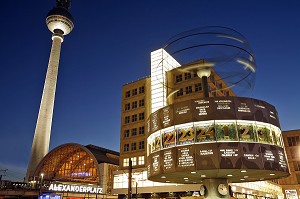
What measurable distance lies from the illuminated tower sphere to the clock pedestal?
3097 inches

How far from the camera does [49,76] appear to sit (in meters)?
128

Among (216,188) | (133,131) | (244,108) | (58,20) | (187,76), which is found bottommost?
(216,188)

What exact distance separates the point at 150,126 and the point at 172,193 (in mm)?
27928

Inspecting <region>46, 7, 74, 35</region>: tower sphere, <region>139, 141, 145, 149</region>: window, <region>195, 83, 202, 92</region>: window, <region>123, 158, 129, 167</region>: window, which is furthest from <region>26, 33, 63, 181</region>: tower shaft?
<region>195, 83, 202, 92</region>: window

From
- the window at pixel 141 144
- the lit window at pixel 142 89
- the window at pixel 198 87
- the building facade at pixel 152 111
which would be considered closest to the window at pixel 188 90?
the building facade at pixel 152 111

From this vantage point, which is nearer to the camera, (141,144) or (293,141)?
(141,144)

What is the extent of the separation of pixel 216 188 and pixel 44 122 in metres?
101

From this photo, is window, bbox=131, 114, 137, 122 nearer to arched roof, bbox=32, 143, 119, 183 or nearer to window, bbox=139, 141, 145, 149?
window, bbox=139, 141, 145, 149

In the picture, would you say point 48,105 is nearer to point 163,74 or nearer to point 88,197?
point 88,197

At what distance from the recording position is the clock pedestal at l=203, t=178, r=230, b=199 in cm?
3319

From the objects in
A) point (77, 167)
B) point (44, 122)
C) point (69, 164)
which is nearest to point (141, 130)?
point (77, 167)

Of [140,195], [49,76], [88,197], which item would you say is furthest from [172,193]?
[49,76]

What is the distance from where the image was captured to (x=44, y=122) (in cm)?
11956

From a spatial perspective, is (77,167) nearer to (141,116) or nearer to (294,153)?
(141,116)
